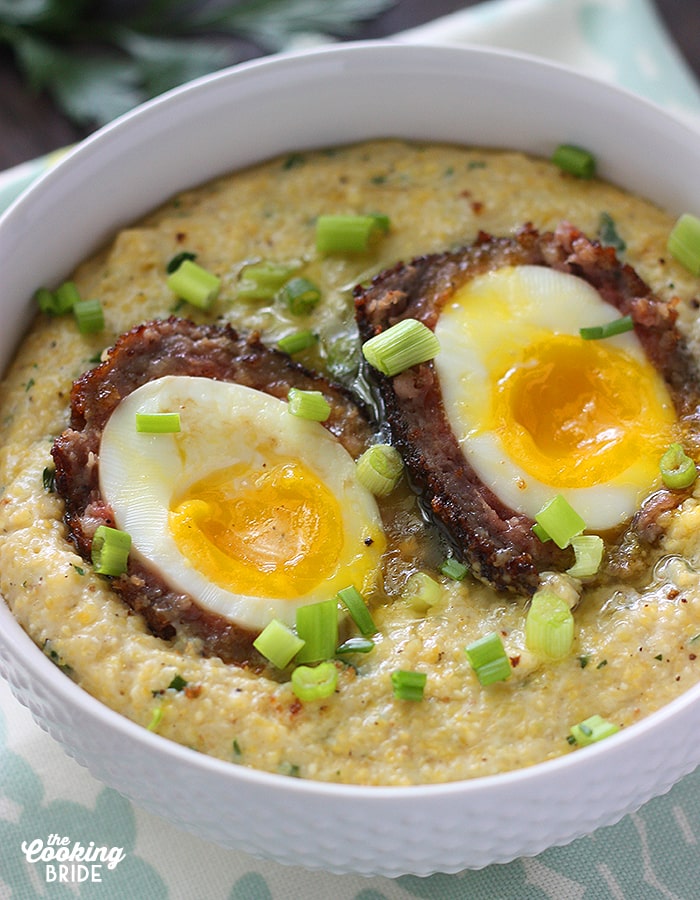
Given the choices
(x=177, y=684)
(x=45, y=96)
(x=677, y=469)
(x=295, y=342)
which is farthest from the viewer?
(x=45, y=96)

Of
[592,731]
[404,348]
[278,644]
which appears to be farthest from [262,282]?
[592,731]

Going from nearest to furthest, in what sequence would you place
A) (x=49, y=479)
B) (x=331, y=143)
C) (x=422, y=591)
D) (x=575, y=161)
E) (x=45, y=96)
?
1. (x=422, y=591)
2. (x=49, y=479)
3. (x=575, y=161)
4. (x=331, y=143)
5. (x=45, y=96)

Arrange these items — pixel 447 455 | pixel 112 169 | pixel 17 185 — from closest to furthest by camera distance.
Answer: pixel 447 455 < pixel 112 169 < pixel 17 185

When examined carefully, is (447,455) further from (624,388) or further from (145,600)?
(145,600)

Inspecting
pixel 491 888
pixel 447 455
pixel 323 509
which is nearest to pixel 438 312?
pixel 447 455

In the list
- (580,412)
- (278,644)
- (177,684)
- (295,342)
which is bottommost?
(177,684)

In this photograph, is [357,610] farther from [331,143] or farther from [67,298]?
[331,143]

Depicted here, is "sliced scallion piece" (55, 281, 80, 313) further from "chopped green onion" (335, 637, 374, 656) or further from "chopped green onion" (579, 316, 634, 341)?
"chopped green onion" (579, 316, 634, 341)

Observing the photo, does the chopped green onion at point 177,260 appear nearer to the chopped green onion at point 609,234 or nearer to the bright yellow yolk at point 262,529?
the bright yellow yolk at point 262,529
